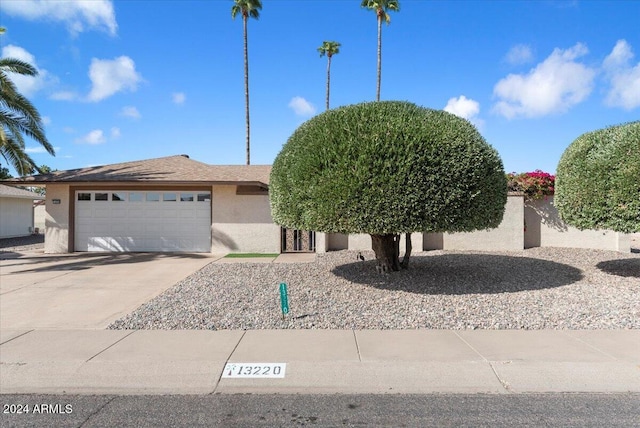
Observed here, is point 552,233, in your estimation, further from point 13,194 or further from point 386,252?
→ point 13,194

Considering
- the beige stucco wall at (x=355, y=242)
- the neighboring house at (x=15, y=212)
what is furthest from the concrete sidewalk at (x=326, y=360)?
the neighboring house at (x=15, y=212)

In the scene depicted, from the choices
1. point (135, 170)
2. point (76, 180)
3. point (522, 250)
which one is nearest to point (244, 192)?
point (135, 170)

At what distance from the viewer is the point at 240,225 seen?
14.4 m

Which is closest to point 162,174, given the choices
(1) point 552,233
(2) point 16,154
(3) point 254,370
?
(2) point 16,154

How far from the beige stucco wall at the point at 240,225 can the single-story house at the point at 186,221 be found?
36mm

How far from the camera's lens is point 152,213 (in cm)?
1457

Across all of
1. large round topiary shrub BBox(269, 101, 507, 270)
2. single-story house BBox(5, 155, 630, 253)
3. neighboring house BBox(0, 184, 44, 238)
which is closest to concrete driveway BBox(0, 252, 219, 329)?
single-story house BBox(5, 155, 630, 253)

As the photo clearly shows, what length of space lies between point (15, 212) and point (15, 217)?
0.31 metres

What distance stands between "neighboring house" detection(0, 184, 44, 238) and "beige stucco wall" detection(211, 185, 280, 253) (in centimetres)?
1546

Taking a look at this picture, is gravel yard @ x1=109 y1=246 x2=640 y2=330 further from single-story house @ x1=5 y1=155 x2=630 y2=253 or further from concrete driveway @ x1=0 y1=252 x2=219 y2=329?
single-story house @ x1=5 y1=155 x2=630 y2=253

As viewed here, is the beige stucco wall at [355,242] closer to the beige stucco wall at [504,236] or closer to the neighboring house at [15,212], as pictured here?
the beige stucco wall at [504,236]

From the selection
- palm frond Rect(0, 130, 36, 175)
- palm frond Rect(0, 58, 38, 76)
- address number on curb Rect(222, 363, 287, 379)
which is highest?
palm frond Rect(0, 58, 38, 76)

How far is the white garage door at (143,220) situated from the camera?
47.7 ft

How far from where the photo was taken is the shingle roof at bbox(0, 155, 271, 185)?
13695 mm
